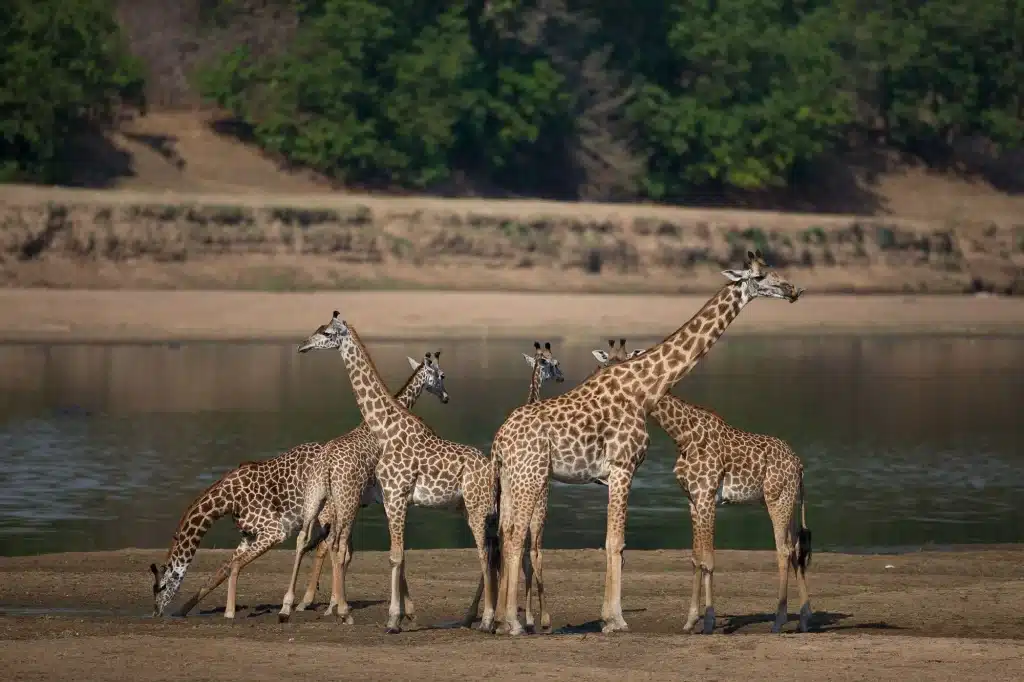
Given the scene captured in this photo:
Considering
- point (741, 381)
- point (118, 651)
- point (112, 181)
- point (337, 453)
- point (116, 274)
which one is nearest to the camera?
point (118, 651)

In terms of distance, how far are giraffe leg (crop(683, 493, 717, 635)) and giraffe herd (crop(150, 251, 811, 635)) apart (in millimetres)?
11

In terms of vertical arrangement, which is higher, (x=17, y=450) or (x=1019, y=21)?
(x=1019, y=21)

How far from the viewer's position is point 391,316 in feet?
163

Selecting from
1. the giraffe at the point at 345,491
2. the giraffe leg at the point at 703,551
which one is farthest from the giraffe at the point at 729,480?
the giraffe at the point at 345,491

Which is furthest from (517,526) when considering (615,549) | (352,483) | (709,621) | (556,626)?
(709,621)

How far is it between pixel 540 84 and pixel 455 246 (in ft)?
63.3

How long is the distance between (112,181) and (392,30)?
13.3 metres

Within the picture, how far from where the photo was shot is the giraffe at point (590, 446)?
1571 centimetres

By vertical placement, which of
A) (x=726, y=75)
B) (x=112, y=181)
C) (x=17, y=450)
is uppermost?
(x=726, y=75)

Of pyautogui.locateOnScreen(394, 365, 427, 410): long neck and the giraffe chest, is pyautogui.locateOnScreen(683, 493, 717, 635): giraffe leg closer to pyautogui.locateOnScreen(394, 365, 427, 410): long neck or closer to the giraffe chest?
the giraffe chest

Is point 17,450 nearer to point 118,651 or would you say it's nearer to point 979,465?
point 979,465

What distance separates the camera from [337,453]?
54.2 ft

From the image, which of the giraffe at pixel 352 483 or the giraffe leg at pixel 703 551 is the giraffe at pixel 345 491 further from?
the giraffe leg at pixel 703 551

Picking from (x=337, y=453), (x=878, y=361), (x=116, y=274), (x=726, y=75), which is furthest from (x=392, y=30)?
(x=337, y=453)
